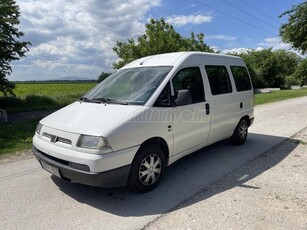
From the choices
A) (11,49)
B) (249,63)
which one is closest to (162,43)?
(11,49)

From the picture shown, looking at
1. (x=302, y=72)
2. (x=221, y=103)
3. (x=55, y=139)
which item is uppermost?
(x=302, y=72)

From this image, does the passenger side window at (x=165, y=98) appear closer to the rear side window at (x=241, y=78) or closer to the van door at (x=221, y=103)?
the van door at (x=221, y=103)

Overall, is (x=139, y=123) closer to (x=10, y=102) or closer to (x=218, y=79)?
(x=218, y=79)

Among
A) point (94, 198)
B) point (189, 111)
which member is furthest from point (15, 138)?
point (189, 111)

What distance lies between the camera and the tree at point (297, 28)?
17.4m

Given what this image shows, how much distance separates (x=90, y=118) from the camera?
3660 millimetres

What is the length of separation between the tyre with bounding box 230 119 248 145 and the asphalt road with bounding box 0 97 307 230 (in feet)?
2.83

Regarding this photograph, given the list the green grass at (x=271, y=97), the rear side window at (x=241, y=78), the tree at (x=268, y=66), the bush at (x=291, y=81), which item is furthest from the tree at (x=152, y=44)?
the bush at (x=291, y=81)

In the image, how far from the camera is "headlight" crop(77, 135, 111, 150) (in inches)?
129

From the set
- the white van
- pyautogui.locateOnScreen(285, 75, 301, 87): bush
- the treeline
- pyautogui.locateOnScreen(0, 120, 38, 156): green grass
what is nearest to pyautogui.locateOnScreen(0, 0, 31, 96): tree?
pyautogui.locateOnScreen(0, 120, 38, 156): green grass

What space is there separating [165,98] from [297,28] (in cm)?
1750

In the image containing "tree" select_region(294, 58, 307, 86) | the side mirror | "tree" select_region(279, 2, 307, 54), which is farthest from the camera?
"tree" select_region(294, 58, 307, 86)

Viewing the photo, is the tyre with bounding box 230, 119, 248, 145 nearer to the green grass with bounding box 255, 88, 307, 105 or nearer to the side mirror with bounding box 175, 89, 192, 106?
the side mirror with bounding box 175, 89, 192, 106

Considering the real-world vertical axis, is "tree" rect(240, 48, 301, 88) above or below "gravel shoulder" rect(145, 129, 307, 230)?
above
